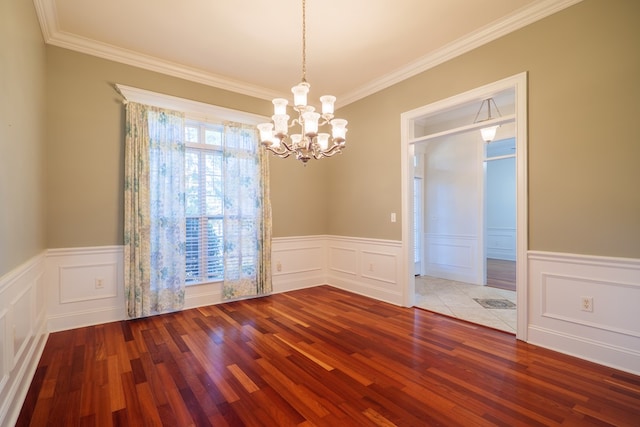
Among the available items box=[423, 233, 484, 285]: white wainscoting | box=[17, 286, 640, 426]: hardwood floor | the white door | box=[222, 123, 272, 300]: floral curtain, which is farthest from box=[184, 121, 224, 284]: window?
box=[423, 233, 484, 285]: white wainscoting

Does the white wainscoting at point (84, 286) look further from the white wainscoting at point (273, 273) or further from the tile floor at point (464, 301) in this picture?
the tile floor at point (464, 301)

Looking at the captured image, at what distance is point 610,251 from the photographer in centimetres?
245

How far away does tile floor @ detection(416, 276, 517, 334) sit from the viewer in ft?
11.5

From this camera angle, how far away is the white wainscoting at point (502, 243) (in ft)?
27.0

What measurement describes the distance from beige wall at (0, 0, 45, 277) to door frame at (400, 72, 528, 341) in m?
3.78

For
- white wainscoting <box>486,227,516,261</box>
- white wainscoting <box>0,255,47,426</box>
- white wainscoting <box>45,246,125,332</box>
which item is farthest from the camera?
white wainscoting <box>486,227,516,261</box>

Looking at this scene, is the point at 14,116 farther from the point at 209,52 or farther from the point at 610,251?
the point at 610,251

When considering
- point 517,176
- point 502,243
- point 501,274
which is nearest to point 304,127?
point 517,176

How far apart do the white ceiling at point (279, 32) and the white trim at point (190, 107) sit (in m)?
0.36

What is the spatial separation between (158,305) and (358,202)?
10.2 feet

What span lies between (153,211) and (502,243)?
8696 mm

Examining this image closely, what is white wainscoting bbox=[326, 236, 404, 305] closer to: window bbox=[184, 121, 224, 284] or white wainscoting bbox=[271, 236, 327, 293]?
white wainscoting bbox=[271, 236, 327, 293]

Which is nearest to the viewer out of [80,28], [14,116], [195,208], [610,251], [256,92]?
[14,116]

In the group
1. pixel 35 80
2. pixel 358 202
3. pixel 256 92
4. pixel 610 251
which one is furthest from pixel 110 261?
pixel 610 251
